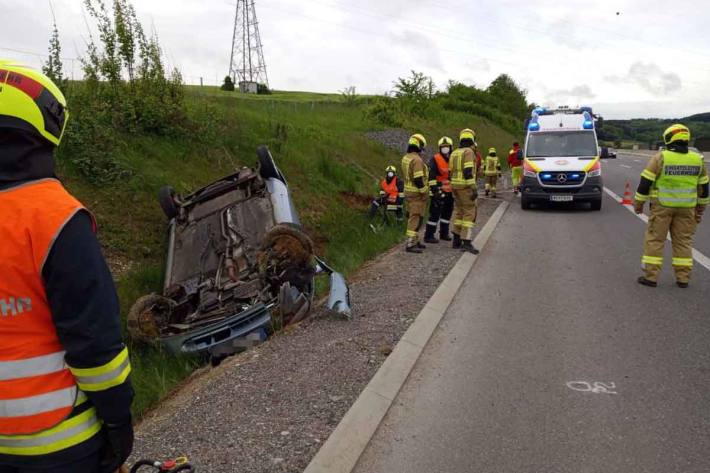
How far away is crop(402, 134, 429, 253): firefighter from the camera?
31.4 ft

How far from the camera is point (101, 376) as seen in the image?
6.15 ft

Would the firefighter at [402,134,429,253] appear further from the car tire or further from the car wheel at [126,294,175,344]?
the car tire

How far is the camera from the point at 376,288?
731 cm

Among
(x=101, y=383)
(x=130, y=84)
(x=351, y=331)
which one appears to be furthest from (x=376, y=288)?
(x=130, y=84)

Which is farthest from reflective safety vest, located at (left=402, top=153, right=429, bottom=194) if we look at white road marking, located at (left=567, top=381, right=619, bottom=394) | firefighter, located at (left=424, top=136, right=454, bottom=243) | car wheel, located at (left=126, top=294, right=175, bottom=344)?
white road marking, located at (left=567, top=381, right=619, bottom=394)

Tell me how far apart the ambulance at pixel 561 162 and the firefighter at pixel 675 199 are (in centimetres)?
713

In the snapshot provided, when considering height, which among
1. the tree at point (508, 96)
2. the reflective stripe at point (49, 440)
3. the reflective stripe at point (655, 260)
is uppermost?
the tree at point (508, 96)

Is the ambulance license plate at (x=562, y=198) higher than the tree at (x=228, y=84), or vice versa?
the tree at (x=228, y=84)

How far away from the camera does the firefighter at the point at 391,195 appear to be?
11695 millimetres

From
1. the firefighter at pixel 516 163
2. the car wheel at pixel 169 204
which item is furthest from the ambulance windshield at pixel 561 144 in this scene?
the car wheel at pixel 169 204

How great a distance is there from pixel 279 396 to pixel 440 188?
6555mm

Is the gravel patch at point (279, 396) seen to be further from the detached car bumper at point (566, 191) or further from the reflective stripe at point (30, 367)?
the detached car bumper at point (566, 191)

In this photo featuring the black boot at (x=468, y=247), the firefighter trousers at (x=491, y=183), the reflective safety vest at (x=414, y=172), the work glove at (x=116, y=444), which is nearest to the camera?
the work glove at (x=116, y=444)

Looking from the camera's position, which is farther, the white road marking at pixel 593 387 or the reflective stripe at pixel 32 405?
the white road marking at pixel 593 387
